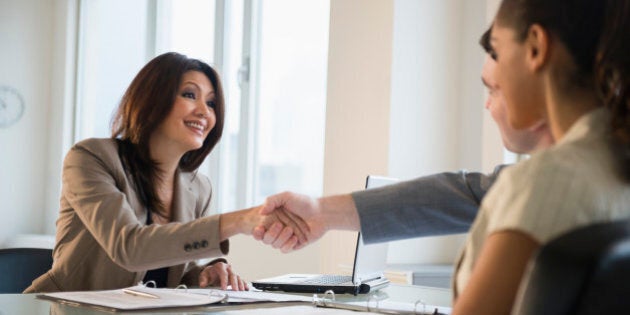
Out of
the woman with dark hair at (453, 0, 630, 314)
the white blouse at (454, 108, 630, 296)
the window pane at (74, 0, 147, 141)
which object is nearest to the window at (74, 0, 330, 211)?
the window pane at (74, 0, 147, 141)

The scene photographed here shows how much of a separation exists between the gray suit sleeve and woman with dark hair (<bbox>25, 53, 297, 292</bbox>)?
31 cm

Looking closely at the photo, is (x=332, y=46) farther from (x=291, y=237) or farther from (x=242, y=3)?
(x=291, y=237)

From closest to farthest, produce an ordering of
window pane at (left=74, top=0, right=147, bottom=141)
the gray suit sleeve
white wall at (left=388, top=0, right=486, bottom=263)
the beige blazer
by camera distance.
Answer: the gray suit sleeve → the beige blazer → white wall at (left=388, top=0, right=486, bottom=263) → window pane at (left=74, top=0, right=147, bottom=141)

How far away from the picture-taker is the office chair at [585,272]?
0.54 m

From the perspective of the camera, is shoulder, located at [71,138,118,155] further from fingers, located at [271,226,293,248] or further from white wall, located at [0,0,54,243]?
white wall, located at [0,0,54,243]

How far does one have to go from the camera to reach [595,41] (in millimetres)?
853

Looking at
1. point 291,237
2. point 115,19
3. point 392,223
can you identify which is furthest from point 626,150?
point 115,19

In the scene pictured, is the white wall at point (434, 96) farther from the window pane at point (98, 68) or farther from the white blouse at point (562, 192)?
the window pane at point (98, 68)

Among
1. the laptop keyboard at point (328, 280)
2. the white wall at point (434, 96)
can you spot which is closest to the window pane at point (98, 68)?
the white wall at point (434, 96)

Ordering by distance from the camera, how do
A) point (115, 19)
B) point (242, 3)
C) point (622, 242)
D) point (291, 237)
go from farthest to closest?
1. point (115, 19)
2. point (242, 3)
3. point (291, 237)
4. point (622, 242)

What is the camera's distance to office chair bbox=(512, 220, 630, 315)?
1.77 feet

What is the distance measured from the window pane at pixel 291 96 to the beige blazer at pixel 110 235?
2140 millimetres

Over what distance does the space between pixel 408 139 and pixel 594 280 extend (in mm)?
3292

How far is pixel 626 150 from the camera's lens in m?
0.79
